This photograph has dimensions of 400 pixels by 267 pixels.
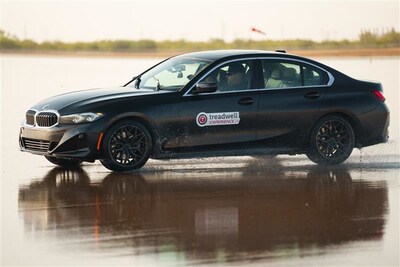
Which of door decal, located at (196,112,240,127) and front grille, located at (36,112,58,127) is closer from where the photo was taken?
front grille, located at (36,112,58,127)

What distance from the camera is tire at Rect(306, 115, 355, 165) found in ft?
53.8

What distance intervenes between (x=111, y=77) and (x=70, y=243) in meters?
28.2

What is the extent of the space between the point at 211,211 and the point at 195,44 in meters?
58.9

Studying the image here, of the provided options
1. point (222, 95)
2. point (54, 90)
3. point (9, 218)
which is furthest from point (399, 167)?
Result: point (54, 90)

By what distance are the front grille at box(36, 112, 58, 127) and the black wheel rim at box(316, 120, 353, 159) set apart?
3714mm

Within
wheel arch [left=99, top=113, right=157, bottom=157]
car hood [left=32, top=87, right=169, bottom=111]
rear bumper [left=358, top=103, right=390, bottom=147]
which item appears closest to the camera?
wheel arch [left=99, top=113, right=157, bottom=157]

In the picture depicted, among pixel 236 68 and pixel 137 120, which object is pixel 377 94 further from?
pixel 137 120

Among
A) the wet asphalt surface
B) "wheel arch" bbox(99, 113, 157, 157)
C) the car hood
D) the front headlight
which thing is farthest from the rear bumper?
the front headlight

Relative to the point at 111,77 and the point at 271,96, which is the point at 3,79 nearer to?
the point at 111,77

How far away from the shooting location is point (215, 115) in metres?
15.7

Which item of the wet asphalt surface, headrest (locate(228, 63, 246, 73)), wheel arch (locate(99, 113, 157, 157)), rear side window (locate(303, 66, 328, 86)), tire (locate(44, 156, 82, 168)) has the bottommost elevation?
the wet asphalt surface

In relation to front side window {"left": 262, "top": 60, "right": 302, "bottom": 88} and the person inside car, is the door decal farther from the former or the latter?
front side window {"left": 262, "top": 60, "right": 302, "bottom": 88}

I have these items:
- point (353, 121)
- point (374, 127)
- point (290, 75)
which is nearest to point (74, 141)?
point (290, 75)

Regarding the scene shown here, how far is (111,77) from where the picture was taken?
127ft
